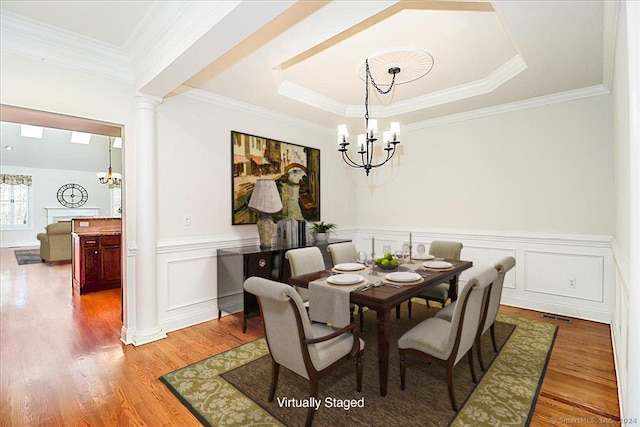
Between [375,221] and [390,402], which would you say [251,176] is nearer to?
[375,221]

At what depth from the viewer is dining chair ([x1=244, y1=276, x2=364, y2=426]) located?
5.79ft

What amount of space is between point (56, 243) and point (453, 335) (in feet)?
29.2

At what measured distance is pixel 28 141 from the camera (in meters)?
9.35

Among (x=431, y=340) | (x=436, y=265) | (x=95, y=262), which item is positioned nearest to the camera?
(x=431, y=340)

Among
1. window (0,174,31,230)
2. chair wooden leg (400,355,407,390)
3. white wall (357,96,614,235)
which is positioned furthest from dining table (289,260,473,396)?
window (0,174,31,230)

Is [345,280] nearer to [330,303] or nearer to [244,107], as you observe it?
[330,303]

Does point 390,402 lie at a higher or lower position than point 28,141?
lower

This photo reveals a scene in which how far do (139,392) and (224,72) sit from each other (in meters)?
2.88

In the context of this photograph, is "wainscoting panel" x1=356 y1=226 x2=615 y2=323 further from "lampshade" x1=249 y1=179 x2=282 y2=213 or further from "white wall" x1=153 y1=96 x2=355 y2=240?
"white wall" x1=153 y1=96 x2=355 y2=240

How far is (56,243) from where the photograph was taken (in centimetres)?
742

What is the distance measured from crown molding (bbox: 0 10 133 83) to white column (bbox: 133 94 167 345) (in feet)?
1.05

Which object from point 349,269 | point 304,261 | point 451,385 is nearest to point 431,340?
point 451,385

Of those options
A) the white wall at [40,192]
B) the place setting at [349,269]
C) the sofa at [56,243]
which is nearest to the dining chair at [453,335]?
the place setting at [349,269]

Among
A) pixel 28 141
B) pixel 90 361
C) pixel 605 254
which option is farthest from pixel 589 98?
pixel 28 141
